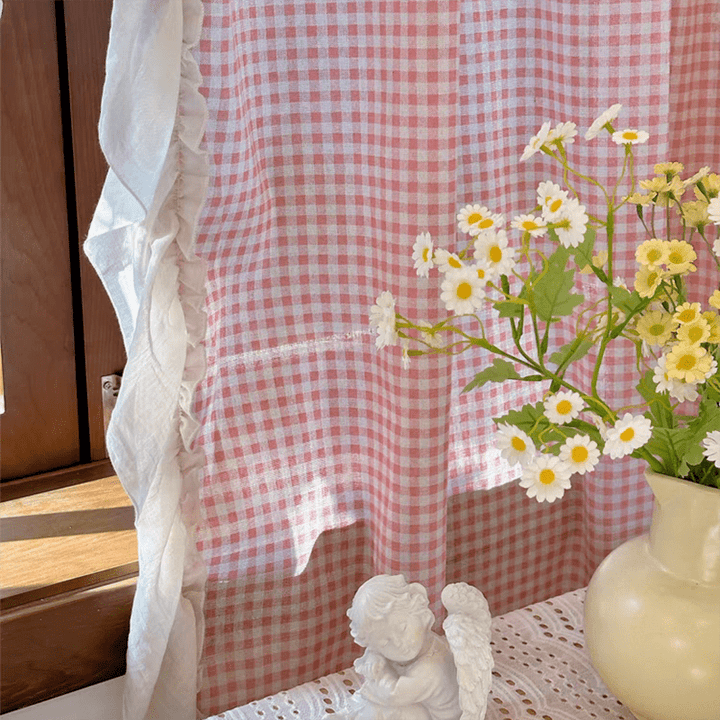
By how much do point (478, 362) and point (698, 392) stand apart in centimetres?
40

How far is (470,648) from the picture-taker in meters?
0.83

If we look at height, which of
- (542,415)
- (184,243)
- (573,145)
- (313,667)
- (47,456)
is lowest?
(313,667)

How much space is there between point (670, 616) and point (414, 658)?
0.23 m

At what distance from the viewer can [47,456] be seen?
120cm

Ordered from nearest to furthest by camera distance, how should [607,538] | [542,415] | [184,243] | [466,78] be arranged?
1. [542,415]
2. [184,243]
3. [466,78]
4. [607,538]

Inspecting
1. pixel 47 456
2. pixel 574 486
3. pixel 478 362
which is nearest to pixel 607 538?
pixel 574 486

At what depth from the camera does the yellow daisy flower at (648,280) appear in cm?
80

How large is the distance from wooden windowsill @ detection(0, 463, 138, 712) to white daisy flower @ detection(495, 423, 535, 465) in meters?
0.51

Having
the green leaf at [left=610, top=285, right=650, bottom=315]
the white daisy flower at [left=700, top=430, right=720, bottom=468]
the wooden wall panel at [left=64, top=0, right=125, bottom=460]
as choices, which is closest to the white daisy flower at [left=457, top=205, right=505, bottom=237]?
the green leaf at [left=610, top=285, right=650, bottom=315]

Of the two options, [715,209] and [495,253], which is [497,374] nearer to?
[495,253]

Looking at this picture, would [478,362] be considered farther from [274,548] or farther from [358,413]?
[274,548]

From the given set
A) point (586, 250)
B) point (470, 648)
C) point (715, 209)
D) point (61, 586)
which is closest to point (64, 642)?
point (61, 586)

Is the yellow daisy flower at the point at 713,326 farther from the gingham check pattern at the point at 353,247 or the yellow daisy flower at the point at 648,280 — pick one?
the gingham check pattern at the point at 353,247

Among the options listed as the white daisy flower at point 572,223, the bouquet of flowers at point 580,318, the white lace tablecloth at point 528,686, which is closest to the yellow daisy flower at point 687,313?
the bouquet of flowers at point 580,318
